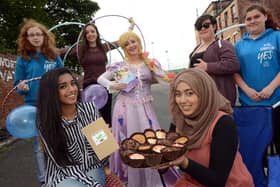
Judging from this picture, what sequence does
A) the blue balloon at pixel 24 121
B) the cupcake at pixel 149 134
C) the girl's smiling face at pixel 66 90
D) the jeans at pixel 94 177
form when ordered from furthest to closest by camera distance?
the blue balloon at pixel 24 121 < the girl's smiling face at pixel 66 90 < the jeans at pixel 94 177 < the cupcake at pixel 149 134

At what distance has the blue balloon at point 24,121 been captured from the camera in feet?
10.9

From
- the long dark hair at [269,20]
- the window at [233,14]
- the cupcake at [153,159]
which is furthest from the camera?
the window at [233,14]

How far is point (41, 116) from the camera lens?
2.67 metres

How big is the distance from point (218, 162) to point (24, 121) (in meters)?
1.92

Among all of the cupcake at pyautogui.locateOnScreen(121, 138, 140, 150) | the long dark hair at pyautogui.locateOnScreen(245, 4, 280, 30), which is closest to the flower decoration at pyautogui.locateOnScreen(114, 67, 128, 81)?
the long dark hair at pyautogui.locateOnScreen(245, 4, 280, 30)

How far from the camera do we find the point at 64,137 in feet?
8.70

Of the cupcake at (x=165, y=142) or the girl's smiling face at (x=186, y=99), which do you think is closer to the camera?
the cupcake at (x=165, y=142)

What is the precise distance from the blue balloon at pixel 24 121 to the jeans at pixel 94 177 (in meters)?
0.86

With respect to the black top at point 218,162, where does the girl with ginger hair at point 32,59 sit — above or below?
above

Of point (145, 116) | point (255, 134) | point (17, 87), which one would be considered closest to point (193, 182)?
point (255, 134)

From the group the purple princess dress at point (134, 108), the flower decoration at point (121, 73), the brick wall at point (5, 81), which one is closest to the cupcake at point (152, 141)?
the purple princess dress at point (134, 108)

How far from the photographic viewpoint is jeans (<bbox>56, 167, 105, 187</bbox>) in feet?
8.37

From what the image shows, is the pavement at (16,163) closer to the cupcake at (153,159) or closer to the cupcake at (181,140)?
the cupcake at (181,140)

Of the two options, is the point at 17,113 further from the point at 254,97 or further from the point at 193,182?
the point at 254,97
